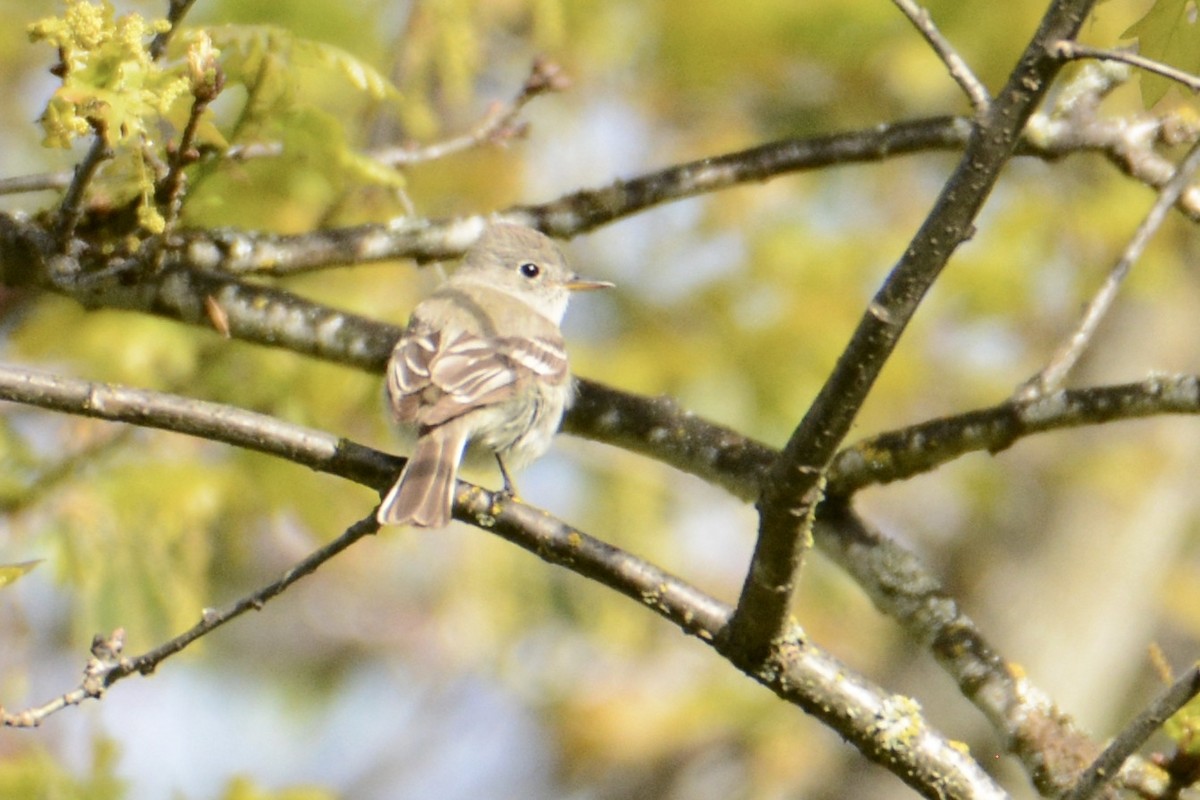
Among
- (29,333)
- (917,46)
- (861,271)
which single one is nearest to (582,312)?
(861,271)

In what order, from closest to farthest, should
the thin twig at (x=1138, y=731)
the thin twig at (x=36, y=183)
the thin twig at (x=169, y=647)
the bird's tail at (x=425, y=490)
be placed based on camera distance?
1. the thin twig at (x=1138, y=731)
2. the thin twig at (x=169, y=647)
3. the bird's tail at (x=425, y=490)
4. the thin twig at (x=36, y=183)

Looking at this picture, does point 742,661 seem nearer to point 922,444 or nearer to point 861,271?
point 922,444

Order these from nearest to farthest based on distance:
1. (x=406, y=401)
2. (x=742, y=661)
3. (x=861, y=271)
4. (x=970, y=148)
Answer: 1. (x=970, y=148)
2. (x=742, y=661)
3. (x=406, y=401)
4. (x=861, y=271)

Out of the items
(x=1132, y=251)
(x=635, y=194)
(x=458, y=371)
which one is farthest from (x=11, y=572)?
(x=1132, y=251)

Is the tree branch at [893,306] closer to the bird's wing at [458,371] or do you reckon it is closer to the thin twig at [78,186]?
the thin twig at [78,186]

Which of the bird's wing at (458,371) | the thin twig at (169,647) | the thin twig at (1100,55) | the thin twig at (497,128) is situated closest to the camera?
the thin twig at (1100,55)

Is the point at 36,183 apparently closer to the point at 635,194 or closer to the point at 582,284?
the point at 635,194

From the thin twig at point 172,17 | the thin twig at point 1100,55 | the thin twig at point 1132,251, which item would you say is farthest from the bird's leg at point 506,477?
the thin twig at point 1100,55
